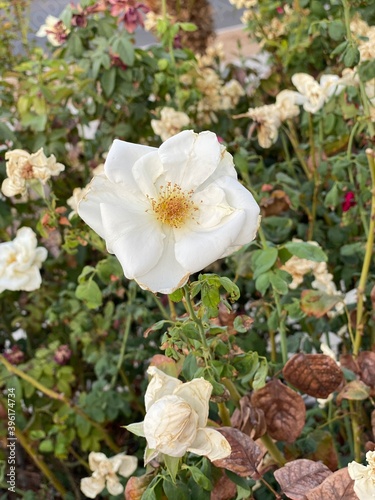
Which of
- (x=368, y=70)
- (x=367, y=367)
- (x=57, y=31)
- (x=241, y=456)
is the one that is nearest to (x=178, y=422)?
(x=241, y=456)

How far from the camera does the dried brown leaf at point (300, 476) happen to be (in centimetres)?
56

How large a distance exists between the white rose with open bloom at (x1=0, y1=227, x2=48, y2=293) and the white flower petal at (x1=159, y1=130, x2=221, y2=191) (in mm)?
463

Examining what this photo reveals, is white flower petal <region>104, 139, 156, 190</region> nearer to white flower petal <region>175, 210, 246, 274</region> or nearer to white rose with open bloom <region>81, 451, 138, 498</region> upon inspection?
white flower petal <region>175, 210, 246, 274</region>

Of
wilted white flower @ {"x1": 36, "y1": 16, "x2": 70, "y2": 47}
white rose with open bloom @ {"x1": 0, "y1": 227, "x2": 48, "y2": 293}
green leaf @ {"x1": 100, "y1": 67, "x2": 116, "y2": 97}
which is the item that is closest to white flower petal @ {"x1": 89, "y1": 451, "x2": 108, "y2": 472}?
white rose with open bloom @ {"x1": 0, "y1": 227, "x2": 48, "y2": 293}

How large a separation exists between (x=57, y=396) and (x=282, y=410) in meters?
0.39

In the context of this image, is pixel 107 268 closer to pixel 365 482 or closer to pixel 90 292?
pixel 90 292

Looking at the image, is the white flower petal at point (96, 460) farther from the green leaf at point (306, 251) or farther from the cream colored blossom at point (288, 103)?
the cream colored blossom at point (288, 103)

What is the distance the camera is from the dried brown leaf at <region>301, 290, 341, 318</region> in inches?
31.9

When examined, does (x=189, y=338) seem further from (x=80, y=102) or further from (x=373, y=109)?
(x=80, y=102)

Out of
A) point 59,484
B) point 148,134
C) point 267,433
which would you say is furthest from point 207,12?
point 267,433

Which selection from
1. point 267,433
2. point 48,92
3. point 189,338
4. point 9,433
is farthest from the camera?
point 48,92

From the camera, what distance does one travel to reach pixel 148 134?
1292mm

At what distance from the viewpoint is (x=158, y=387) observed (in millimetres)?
541

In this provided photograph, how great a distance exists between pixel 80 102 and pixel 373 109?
555 millimetres
